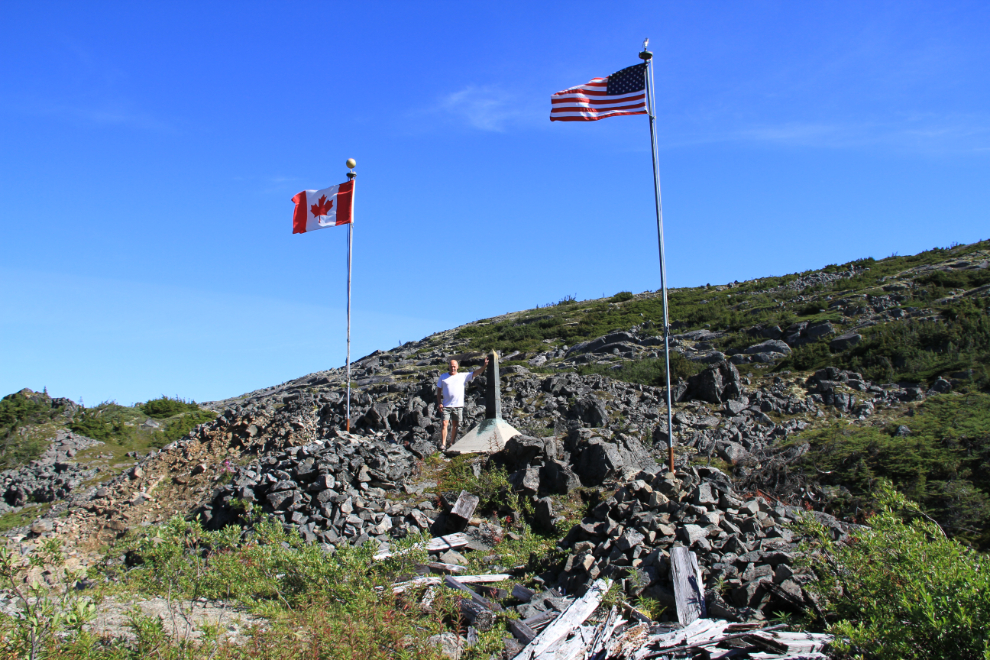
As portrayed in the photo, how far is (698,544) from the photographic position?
300 inches

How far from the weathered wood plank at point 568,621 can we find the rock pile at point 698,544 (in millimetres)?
413

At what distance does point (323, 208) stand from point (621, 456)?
9581 millimetres

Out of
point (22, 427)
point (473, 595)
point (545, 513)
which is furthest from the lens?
point (22, 427)

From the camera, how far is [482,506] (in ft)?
35.2

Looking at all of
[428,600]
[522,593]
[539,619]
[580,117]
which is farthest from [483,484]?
[580,117]

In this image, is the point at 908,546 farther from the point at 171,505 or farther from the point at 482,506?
the point at 171,505

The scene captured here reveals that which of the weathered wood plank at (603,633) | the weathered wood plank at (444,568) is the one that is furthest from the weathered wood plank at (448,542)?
the weathered wood plank at (603,633)

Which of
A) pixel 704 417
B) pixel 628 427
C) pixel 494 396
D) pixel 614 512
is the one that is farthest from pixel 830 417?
pixel 614 512

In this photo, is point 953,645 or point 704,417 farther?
A: point 704,417

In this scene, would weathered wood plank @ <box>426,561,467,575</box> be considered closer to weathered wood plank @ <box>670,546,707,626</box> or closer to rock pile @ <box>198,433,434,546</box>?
rock pile @ <box>198,433,434,546</box>

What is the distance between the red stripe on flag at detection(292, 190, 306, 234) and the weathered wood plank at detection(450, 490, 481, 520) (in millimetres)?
9333

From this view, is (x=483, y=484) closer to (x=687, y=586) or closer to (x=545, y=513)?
(x=545, y=513)

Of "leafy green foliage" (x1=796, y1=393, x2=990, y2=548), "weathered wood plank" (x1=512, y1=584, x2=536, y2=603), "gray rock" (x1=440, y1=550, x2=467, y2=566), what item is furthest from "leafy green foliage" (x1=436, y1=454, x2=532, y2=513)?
"leafy green foliage" (x1=796, y1=393, x2=990, y2=548)

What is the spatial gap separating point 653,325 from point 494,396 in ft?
58.5
